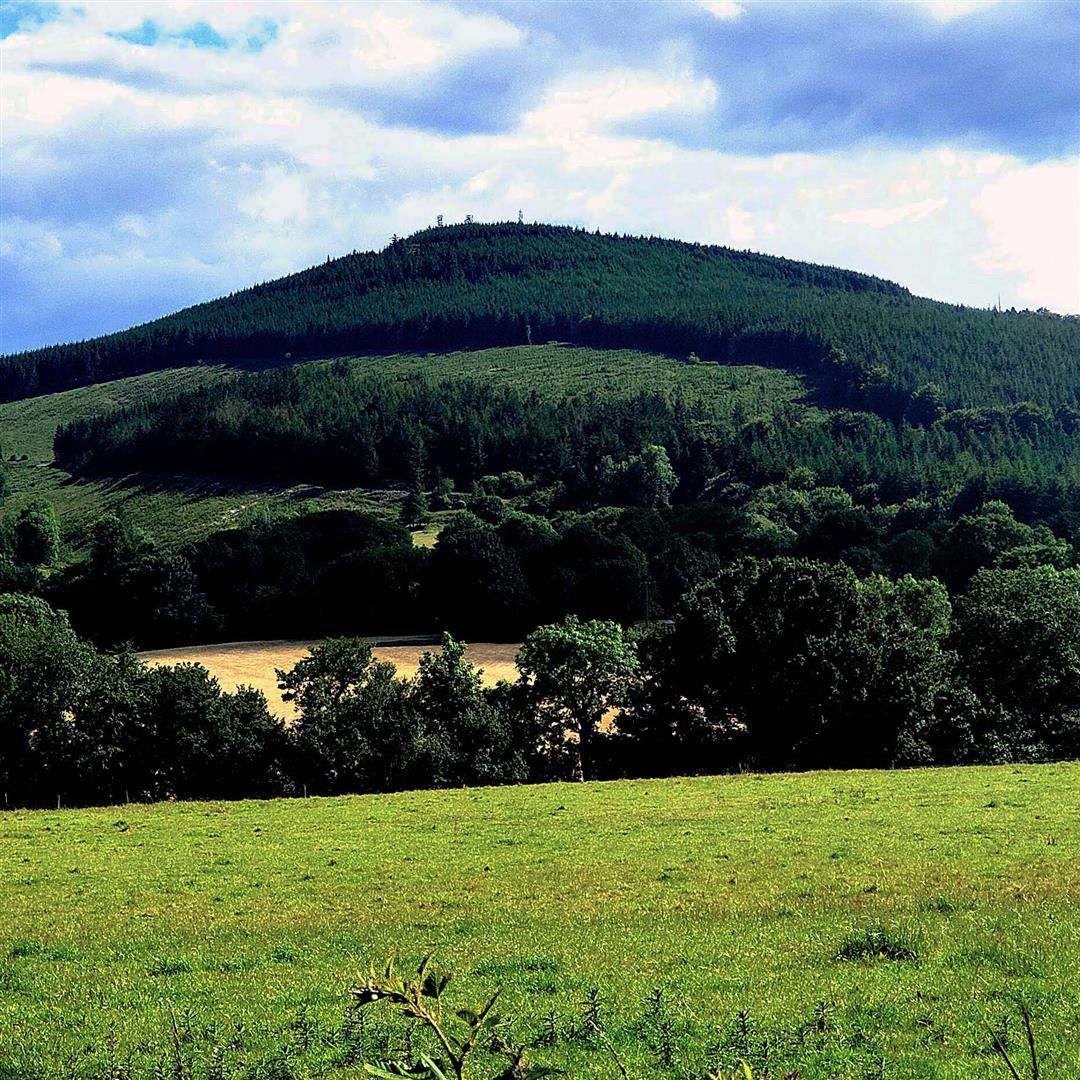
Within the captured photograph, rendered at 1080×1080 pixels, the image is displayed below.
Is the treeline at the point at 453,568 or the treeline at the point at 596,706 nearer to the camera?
the treeline at the point at 596,706

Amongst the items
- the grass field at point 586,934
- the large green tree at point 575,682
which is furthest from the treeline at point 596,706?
the grass field at point 586,934

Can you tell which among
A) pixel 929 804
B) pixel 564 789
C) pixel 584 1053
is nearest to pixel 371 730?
pixel 564 789

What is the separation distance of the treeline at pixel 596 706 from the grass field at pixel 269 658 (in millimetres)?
35453

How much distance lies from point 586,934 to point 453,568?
107 metres

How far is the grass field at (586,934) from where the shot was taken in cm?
1582

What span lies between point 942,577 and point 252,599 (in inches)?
2974

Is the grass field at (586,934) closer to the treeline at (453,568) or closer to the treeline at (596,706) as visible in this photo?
the treeline at (596,706)

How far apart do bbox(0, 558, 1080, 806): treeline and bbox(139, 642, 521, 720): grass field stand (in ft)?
116

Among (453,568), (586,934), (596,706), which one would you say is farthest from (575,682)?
(453,568)

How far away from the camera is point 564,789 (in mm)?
52906

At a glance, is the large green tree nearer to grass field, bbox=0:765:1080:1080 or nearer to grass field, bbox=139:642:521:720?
grass field, bbox=0:765:1080:1080

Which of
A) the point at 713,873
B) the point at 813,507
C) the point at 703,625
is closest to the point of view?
the point at 713,873

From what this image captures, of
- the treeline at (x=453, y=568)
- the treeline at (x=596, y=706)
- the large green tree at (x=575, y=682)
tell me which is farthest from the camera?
the treeline at (x=453, y=568)

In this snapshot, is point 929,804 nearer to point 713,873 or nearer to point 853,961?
point 713,873
